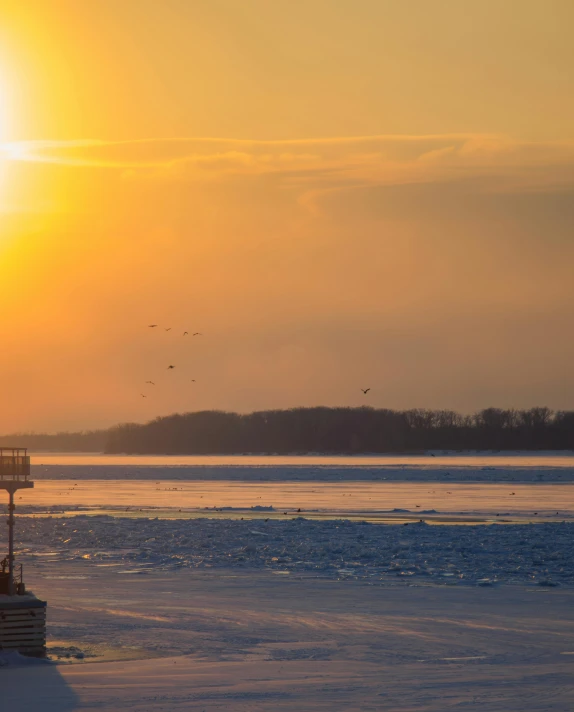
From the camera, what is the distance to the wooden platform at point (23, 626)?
1653 centimetres

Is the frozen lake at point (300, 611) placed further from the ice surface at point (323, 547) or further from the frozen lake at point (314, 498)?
the frozen lake at point (314, 498)

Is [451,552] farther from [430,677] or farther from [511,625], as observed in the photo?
[430,677]

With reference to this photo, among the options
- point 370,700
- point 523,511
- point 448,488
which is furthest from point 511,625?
point 448,488

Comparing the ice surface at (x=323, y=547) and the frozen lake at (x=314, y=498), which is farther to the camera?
the frozen lake at (x=314, y=498)

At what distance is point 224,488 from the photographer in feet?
235

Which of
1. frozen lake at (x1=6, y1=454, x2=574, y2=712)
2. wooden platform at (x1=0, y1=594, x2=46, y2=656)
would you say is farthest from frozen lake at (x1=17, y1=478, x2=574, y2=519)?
wooden platform at (x1=0, y1=594, x2=46, y2=656)

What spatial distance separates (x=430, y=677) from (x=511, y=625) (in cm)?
449

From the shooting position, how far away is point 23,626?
54.7ft

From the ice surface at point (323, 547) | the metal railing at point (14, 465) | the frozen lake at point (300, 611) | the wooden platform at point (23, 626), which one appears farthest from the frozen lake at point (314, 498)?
the wooden platform at point (23, 626)

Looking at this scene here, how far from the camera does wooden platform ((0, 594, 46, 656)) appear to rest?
16.5m

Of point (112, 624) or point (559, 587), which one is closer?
point (112, 624)

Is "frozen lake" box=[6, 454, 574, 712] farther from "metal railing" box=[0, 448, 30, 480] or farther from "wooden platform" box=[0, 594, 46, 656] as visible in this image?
"metal railing" box=[0, 448, 30, 480]

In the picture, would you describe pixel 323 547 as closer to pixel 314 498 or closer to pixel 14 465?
pixel 14 465

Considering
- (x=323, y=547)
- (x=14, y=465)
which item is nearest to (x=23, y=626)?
(x=14, y=465)
